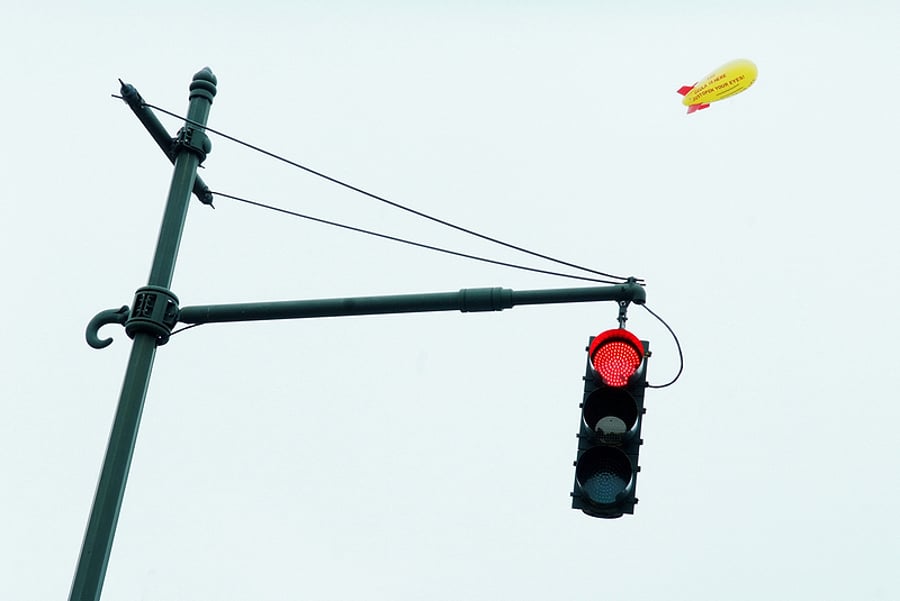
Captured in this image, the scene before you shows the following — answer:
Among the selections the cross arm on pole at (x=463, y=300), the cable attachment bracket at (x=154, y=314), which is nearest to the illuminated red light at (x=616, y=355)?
the cross arm on pole at (x=463, y=300)

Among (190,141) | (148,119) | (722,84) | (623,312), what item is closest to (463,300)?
(623,312)

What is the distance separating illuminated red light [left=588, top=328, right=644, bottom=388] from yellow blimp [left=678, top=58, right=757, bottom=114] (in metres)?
8.62

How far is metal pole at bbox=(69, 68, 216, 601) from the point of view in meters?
7.08

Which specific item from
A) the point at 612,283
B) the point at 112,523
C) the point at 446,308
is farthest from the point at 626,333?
the point at 112,523

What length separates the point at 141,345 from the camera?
7.89m

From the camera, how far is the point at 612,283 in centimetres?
788

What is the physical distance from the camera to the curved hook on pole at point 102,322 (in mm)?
8148

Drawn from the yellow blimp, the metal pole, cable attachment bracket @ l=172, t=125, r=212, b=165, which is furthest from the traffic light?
the yellow blimp

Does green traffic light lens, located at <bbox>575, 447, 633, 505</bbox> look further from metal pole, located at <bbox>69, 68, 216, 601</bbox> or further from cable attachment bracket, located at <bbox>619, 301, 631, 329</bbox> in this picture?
metal pole, located at <bbox>69, 68, 216, 601</bbox>

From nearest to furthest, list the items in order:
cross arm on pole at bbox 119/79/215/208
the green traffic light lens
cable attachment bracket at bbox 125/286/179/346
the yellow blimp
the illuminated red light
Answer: the green traffic light lens, the illuminated red light, cable attachment bracket at bbox 125/286/179/346, cross arm on pole at bbox 119/79/215/208, the yellow blimp

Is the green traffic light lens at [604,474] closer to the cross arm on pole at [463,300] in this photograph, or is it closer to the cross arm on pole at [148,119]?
the cross arm on pole at [463,300]

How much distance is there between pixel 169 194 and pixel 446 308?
213 centimetres

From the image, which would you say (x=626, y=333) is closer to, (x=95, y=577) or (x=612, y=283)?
(x=612, y=283)

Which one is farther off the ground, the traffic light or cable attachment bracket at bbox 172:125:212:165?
cable attachment bracket at bbox 172:125:212:165
